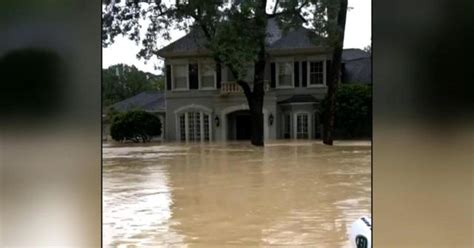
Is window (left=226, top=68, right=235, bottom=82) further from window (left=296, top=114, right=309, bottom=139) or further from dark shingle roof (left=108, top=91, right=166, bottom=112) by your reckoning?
window (left=296, top=114, right=309, bottom=139)

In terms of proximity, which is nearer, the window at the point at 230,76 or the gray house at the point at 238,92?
the gray house at the point at 238,92

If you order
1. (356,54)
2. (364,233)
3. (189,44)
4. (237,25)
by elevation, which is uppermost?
(237,25)

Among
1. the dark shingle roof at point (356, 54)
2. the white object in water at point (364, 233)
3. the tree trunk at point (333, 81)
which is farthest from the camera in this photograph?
the tree trunk at point (333, 81)

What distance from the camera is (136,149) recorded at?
341 cm

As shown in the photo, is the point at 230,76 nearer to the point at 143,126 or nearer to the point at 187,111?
the point at 187,111

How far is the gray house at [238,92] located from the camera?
3428 mm

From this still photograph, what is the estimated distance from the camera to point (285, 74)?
397 centimetres


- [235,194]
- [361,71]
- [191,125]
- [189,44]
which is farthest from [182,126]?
[361,71]

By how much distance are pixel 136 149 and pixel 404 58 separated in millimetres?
2995

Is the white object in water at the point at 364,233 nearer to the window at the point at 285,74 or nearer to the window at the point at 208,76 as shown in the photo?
the window at the point at 285,74

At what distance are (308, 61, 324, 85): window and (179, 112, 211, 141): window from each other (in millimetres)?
887

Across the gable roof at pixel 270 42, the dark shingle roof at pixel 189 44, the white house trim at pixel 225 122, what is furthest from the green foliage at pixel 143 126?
the dark shingle roof at pixel 189 44

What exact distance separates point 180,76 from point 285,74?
0.91 metres

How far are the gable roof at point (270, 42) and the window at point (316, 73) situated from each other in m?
0.15
